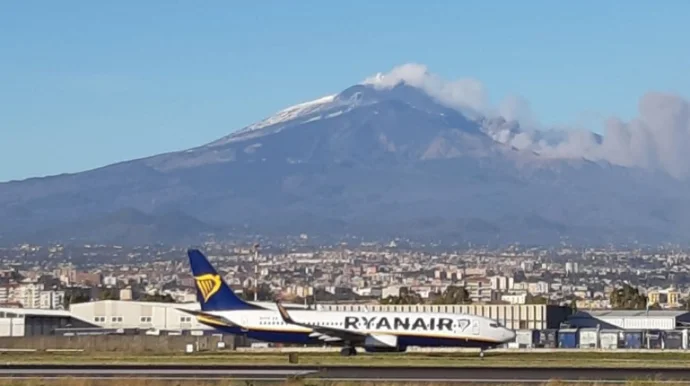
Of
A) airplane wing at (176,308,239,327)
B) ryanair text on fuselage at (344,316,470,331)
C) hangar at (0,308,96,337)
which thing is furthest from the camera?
hangar at (0,308,96,337)

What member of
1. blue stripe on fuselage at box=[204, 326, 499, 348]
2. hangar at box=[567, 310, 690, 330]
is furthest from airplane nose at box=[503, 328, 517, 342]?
hangar at box=[567, 310, 690, 330]

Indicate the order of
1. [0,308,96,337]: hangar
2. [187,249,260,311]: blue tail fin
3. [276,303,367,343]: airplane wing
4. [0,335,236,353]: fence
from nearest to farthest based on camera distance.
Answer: [276,303,367,343]: airplane wing
[187,249,260,311]: blue tail fin
[0,335,236,353]: fence
[0,308,96,337]: hangar

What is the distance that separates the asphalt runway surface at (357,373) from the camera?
2339 inches

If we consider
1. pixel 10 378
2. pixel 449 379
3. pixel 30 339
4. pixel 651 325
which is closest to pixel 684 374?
pixel 449 379

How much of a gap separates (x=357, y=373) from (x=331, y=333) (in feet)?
89.0

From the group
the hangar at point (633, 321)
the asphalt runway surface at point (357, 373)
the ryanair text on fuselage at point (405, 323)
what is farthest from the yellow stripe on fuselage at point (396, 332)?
the hangar at point (633, 321)

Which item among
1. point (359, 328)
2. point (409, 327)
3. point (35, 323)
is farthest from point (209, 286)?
point (35, 323)

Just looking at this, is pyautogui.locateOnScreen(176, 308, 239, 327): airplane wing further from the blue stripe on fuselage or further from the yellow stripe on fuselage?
the yellow stripe on fuselage

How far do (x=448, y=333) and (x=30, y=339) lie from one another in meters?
28.1

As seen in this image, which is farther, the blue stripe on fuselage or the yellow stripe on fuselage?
the blue stripe on fuselage

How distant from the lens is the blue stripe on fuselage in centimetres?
8975

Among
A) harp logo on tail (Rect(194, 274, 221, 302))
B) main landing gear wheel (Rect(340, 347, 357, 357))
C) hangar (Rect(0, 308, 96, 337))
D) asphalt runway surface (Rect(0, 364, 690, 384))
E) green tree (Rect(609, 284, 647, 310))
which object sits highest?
green tree (Rect(609, 284, 647, 310))

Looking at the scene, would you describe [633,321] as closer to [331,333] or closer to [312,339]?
[312,339]

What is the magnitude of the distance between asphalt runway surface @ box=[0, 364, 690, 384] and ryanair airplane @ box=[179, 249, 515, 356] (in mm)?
20825
